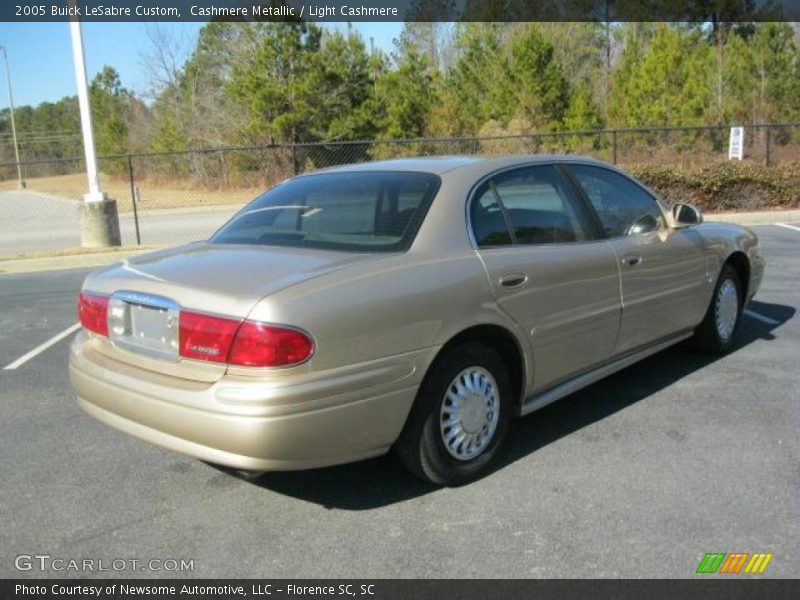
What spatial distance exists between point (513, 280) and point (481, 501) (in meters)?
1.06

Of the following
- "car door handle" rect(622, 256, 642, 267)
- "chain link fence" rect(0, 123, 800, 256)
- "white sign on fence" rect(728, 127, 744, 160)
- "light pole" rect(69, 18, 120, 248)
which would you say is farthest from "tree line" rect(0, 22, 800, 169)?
"car door handle" rect(622, 256, 642, 267)

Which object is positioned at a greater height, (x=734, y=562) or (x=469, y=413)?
(x=469, y=413)

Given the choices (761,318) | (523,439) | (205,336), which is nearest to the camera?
(205,336)

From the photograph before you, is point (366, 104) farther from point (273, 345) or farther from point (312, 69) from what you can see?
point (273, 345)

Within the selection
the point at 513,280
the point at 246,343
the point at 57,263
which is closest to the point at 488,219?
the point at 513,280

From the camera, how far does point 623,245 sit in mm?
4449

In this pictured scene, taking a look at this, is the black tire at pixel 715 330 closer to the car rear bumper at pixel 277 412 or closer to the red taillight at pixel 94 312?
the car rear bumper at pixel 277 412

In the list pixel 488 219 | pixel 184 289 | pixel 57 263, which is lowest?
pixel 57 263

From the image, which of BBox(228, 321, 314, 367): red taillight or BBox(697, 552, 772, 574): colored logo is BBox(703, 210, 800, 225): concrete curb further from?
BBox(228, 321, 314, 367): red taillight

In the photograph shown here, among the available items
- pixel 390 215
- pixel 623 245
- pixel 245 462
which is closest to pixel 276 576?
pixel 245 462

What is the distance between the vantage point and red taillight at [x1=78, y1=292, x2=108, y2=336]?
11.6 ft

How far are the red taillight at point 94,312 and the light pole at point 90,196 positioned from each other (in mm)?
10358

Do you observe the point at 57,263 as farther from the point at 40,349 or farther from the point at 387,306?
the point at 387,306

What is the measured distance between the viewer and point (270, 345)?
2.91m
